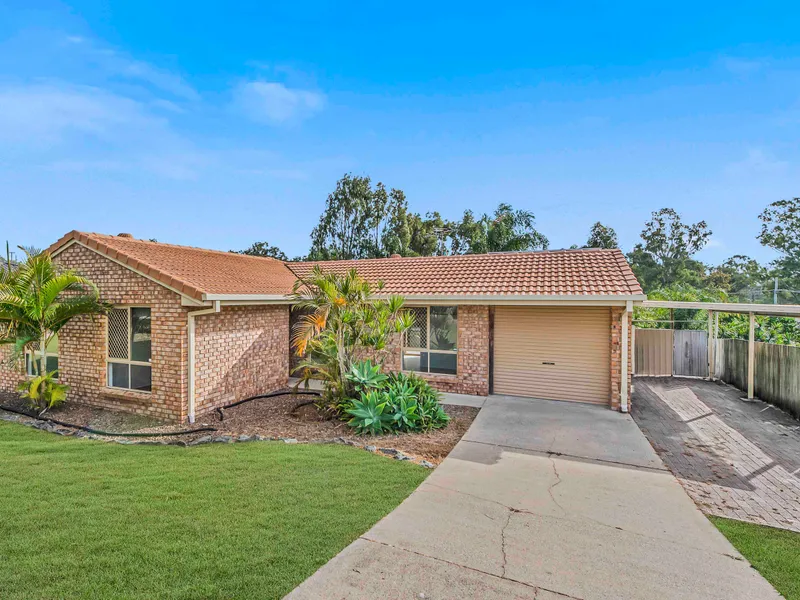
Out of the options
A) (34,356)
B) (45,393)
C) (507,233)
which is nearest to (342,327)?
(45,393)

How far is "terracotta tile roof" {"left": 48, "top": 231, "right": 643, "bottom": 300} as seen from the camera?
878cm

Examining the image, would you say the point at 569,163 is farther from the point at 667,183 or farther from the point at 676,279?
the point at 676,279

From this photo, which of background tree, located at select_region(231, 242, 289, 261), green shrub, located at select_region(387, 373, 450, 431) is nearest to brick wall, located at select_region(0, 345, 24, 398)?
green shrub, located at select_region(387, 373, 450, 431)

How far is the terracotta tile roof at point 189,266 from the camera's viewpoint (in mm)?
8188

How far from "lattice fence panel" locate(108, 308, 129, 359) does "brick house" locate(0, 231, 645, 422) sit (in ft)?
0.08

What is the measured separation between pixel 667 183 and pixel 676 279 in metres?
13.4

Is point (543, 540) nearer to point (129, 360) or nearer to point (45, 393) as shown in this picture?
point (129, 360)

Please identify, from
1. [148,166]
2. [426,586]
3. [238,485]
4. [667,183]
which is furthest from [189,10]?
[667,183]

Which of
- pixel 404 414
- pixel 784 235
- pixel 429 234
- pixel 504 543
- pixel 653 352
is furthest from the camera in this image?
pixel 784 235

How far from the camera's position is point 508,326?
10.1 m

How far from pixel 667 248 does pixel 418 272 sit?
3311cm

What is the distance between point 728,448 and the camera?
6996 millimetres

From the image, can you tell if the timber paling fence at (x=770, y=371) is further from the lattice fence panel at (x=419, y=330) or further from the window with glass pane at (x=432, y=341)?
the lattice fence panel at (x=419, y=330)

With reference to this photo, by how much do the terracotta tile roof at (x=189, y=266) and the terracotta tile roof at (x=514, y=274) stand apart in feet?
10.8
